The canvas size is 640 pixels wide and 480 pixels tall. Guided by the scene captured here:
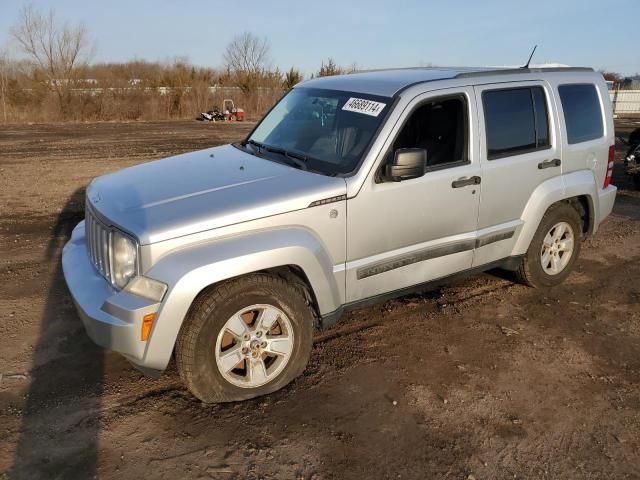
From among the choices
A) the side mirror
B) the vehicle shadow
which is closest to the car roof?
the side mirror

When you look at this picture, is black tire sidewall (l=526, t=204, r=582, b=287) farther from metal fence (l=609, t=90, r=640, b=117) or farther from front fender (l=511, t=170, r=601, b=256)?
metal fence (l=609, t=90, r=640, b=117)

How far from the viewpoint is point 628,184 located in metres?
10.7

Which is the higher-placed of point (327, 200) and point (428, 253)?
point (327, 200)

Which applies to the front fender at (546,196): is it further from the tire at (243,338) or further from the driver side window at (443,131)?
the tire at (243,338)

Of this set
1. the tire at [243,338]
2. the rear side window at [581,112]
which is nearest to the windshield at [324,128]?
the tire at [243,338]

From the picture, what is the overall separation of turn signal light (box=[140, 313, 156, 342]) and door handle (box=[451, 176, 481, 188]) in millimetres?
2389

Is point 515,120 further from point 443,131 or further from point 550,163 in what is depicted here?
point 443,131

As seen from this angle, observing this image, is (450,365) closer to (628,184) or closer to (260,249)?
(260,249)

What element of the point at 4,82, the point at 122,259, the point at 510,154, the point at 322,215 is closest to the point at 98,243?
the point at 122,259

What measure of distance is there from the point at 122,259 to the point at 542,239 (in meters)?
3.74

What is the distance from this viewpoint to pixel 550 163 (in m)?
4.68

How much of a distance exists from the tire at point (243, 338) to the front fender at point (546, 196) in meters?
2.27

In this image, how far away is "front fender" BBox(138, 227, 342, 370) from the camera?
9.58 ft

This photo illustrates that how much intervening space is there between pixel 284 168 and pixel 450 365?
1.88 meters
